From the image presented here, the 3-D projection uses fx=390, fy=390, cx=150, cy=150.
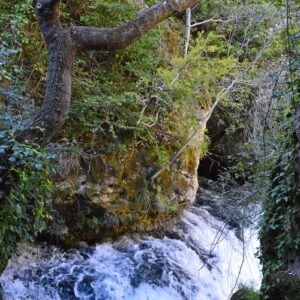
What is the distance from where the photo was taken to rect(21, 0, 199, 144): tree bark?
11.3ft

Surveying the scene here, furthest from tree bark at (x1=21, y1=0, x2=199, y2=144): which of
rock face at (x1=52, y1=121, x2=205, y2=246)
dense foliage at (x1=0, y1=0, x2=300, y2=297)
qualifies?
rock face at (x1=52, y1=121, x2=205, y2=246)

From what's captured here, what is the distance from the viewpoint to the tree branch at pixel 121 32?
363 cm

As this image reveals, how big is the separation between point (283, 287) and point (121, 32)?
258 cm

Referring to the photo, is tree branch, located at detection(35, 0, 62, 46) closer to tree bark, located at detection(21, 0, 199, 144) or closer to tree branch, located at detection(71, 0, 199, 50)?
tree bark, located at detection(21, 0, 199, 144)

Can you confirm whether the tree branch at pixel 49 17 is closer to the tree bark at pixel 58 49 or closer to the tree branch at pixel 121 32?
the tree bark at pixel 58 49

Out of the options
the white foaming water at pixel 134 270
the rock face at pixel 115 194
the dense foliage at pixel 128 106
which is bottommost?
the white foaming water at pixel 134 270

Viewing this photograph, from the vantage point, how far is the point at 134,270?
513cm

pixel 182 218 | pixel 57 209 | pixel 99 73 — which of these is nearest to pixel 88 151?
pixel 57 209

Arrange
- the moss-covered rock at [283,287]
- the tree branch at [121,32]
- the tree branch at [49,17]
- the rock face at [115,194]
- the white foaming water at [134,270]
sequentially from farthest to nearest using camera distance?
the rock face at [115,194] < the white foaming water at [134,270] < the tree branch at [121,32] < the tree branch at [49,17] < the moss-covered rock at [283,287]

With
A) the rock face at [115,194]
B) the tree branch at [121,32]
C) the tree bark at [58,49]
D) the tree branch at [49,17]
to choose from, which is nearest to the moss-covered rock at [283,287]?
the tree bark at [58,49]

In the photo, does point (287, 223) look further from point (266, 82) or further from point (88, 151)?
point (266, 82)

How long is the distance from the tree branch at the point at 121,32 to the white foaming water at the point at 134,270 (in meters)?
Answer: 2.08

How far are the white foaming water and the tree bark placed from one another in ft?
6.26

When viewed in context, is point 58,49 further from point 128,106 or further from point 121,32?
point 128,106
